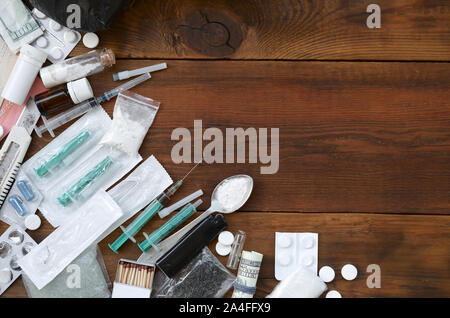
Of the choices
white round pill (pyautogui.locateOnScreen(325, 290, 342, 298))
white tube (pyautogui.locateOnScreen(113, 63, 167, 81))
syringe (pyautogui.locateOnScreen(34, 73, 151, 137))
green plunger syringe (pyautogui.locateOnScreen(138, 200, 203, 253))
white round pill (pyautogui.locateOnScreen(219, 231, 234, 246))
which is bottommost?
white round pill (pyautogui.locateOnScreen(325, 290, 342, 298))

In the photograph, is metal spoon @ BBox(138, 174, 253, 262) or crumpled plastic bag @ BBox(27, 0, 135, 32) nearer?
crumpled plastic bag @ BBox(27, 0, 135, 32)

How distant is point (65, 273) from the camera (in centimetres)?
107

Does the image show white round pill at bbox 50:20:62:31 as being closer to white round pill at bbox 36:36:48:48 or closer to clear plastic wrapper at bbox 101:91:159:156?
white round pill at bbox 36:36:48:48

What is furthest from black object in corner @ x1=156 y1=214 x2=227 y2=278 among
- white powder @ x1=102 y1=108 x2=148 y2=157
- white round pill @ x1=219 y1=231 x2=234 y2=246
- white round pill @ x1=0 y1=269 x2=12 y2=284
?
white round pill @ x1=0 y1=269 x2=12 y2=284

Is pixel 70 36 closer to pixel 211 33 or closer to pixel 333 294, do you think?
pixel 211 33

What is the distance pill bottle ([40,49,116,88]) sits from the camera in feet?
3.47

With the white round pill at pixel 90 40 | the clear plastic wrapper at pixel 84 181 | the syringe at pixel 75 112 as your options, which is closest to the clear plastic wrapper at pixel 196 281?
the clear plastic wrapper at pixel 84 181

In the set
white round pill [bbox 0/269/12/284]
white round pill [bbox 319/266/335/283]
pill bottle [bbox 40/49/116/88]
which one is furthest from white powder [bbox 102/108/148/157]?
white round pill [bbox 319/266/335/283]

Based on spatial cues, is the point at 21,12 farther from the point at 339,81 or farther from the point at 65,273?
the point at 339,81

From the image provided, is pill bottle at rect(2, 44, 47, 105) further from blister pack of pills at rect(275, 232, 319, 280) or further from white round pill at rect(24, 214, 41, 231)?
blister pack of pills at rect(275, 232, 319, 280)

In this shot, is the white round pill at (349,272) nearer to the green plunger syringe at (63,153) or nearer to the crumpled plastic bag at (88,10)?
the green plunger syringe at (63,153)

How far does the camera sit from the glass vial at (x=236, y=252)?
1.10m

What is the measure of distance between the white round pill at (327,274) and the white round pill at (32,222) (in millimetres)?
645

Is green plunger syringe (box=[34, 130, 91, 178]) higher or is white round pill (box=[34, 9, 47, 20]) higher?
white round pill (box=[34, 9, 47, 20])
